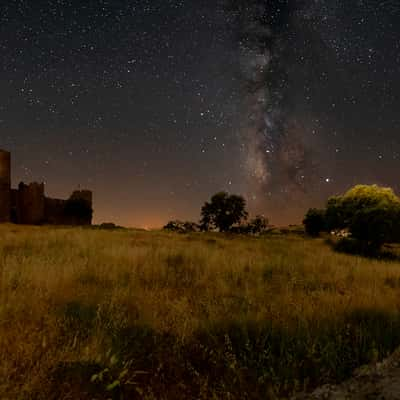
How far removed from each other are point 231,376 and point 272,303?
5.29ft

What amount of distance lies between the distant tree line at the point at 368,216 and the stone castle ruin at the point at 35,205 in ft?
104

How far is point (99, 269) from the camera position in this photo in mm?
5035

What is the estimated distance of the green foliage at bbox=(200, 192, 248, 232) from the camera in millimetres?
42000

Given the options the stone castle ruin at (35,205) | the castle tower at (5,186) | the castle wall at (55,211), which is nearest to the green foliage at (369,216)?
the stone castle ruin at (35,205)

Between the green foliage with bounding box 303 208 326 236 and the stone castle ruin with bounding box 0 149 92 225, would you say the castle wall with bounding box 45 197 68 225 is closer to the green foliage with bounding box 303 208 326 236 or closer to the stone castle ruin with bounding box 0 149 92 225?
the stone castle ruin with bounding box 0 149 92 225

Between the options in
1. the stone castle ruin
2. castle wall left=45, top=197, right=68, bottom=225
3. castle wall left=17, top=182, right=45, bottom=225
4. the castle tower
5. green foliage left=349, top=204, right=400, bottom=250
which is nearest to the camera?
green foliage left=349, top=204, right=400, bottom=250

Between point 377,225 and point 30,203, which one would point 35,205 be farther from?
point 377,225

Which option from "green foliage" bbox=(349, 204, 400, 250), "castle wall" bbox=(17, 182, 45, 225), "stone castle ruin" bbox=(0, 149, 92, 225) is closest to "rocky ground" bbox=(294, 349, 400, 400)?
"green foliage" bbox=(349, 204, 400, 250)

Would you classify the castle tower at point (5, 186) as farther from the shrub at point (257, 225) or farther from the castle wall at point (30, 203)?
the shrub at point (257, 225)

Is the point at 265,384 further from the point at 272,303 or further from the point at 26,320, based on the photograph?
the point at 26,320

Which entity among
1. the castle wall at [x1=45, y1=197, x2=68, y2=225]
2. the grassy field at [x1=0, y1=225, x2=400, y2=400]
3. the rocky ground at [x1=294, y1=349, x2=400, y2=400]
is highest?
the castle wall at [x1=45, y1=197, x2=68, y2=225]

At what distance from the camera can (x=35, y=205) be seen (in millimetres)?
33469

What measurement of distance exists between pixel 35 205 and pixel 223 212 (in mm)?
25039

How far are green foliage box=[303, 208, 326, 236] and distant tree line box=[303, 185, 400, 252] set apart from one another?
Answer: 11.4 metres
